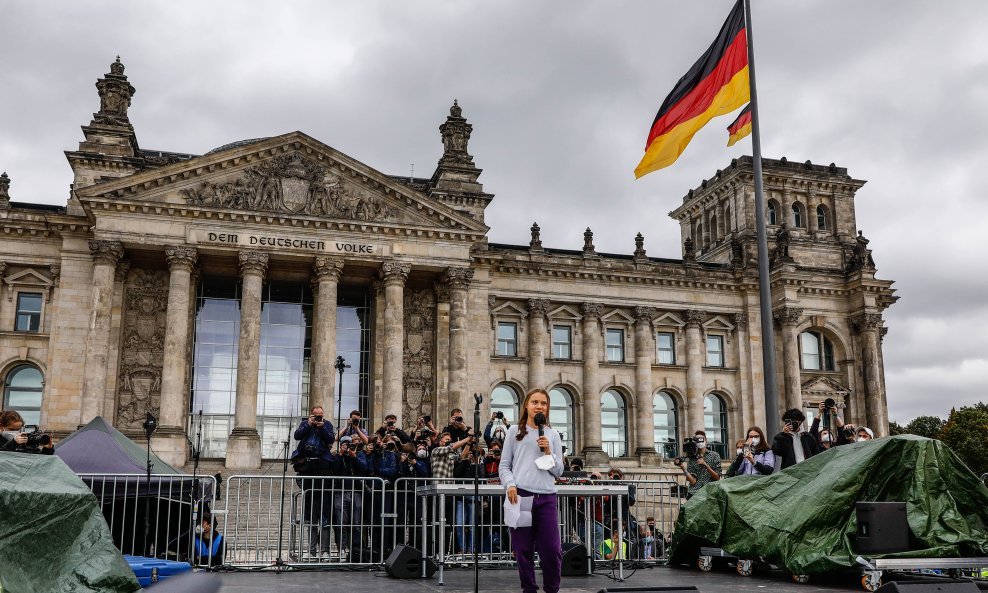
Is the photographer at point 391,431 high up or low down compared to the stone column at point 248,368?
down

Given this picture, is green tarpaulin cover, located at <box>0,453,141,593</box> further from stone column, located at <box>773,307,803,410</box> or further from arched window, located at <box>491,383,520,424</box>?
stone column, located at <box>773,307,803,410</box>

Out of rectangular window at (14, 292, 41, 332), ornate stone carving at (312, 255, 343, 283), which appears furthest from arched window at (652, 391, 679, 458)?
rectangular window at (14, 292, 41, 332)

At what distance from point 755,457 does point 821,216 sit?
1593 inches

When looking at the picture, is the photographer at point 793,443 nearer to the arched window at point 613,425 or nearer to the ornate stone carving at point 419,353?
the ornate stone carving at point 419,353

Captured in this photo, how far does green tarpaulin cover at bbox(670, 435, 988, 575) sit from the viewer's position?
1129cm

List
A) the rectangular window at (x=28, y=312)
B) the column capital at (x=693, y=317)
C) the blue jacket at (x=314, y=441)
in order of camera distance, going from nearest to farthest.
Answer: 1. the blue jacket at (x=314, y=441)
2. the rectangular window at (x=28, y=312)
3. the column capital at (x=693, y=317)

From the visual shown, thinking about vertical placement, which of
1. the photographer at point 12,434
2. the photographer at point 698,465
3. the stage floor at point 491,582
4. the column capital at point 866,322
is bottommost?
the stage floor at point 491,582

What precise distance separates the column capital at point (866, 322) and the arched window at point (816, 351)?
1.74m

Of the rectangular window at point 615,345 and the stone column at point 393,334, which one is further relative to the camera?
the rectangular window at point 615,345

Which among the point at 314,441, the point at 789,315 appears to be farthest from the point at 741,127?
the point at 789,315

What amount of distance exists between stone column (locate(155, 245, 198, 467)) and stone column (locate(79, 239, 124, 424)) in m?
2.13

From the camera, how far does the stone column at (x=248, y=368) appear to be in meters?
34.4

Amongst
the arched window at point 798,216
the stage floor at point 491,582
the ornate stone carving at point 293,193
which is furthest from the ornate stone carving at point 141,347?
the arched window at point 798,216

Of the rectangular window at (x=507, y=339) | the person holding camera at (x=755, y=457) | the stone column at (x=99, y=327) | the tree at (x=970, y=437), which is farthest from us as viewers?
the tree at (x=970, y=437)
